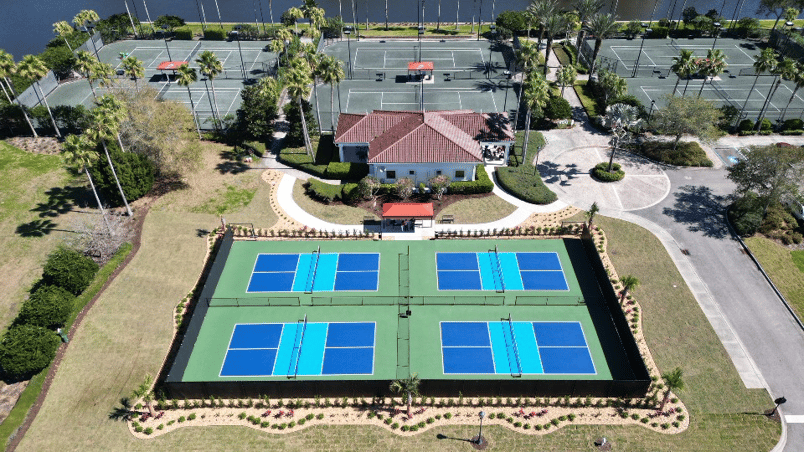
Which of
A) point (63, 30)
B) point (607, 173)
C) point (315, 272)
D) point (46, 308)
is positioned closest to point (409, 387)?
point (315, 272)

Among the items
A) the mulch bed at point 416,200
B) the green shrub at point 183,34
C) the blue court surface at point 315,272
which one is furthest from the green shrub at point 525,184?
the green shrub at point 183,34

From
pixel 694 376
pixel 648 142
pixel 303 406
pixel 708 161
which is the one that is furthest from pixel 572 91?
pixel 303 406

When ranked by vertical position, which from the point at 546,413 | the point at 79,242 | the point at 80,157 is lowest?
the point at 546,413

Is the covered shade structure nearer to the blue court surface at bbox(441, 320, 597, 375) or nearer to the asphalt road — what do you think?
the blue court surface at bbox(441, 320, 597, 375)

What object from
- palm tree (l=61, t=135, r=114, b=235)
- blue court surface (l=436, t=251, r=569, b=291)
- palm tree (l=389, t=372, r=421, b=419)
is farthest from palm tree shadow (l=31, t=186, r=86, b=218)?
palm tree (l=389, t=372, r=421, b=419)

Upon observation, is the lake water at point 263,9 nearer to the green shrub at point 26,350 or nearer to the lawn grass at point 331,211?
the lawn grass at point 331,211

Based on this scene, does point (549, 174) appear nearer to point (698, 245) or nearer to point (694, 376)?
point (698, 245)
